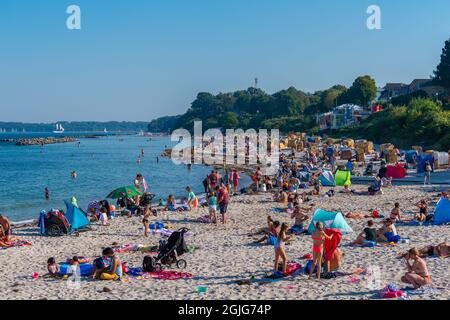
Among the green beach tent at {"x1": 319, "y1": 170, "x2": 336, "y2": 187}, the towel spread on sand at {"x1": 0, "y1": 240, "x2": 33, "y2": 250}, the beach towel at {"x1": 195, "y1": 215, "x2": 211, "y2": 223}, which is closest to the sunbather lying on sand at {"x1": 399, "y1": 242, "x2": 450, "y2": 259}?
the beach towel at {"x1": 195, "y1": 215, "x2": 211, "y2": 223}

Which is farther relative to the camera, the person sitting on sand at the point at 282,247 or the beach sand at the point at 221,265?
the person sitting on sand at the point at 282,247

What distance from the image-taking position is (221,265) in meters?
11.4

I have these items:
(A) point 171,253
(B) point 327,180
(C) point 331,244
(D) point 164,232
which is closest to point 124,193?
(D) point 164,232

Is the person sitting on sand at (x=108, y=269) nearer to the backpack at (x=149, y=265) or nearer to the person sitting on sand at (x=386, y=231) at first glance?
the backpack at (x=149, y=265)

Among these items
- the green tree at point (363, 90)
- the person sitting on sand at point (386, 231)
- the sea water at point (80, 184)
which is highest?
the green tree at point (363, 90)

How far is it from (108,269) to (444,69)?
68400 mm

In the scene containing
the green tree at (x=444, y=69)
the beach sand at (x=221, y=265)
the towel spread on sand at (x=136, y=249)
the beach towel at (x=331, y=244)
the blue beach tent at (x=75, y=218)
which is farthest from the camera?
the green tree at (x=444, y=69)

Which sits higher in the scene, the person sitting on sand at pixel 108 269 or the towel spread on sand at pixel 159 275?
the person sitting on sand at pixel 108 269

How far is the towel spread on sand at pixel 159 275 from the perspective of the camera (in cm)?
1050

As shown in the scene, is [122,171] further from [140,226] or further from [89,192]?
[140,226]

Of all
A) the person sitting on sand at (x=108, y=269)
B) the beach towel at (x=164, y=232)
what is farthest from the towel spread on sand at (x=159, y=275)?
the beach towel at (x=164, y=232)

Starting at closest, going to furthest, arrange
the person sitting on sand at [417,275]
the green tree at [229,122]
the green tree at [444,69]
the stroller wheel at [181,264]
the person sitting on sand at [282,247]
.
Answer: the person sitting on sand at [417,275] < the person sitting on sand at [282,247] < the stroller wheel at [181,264] < the green tree at [444,69] < the green tree at [229,122]

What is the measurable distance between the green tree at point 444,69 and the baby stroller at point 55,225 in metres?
64.3
